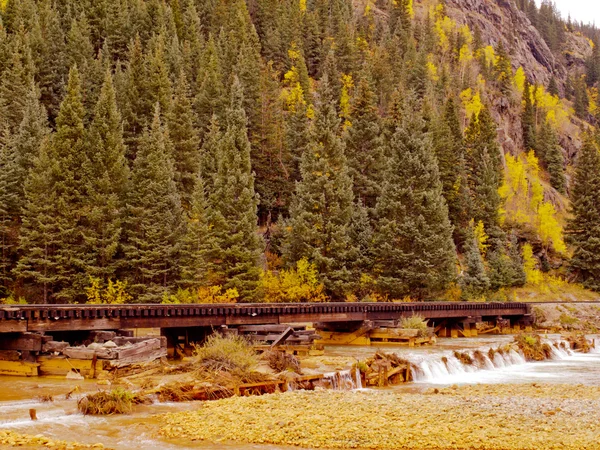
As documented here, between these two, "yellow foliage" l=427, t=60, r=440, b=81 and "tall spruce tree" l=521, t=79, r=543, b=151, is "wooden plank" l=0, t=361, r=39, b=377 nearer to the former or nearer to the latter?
"yellow foliage" l=427, t=60, r=440, b=81

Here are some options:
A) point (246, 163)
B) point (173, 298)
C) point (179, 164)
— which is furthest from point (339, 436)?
point (179, 164)

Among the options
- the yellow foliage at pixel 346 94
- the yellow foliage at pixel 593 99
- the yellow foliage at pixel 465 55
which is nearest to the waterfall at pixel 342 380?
the yellow foliage at pixel 346 94

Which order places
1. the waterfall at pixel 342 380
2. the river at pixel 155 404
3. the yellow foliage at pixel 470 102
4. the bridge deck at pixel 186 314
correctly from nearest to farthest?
the river at pixel 155 404 < the waterfall at pixel 342 380 < the bridge deck at pixel 186 314 < the yellow foliage at pixel 470 102

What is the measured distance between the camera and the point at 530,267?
297 feet

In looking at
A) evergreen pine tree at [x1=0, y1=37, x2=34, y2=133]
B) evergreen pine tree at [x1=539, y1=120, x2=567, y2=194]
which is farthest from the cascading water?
evergreen pine tree at [x1=539, y1=120, x2=567, y2=194]

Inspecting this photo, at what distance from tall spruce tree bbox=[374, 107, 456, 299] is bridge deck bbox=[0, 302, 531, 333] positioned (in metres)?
9.33

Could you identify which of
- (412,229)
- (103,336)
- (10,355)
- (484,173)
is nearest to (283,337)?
(103,336)

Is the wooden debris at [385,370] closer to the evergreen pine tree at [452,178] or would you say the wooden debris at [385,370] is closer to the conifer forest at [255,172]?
the conifer forest at [255,172]

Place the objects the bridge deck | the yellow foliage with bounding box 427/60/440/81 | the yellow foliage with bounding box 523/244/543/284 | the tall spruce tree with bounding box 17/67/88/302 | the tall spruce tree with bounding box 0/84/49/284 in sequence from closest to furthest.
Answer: the bridge deck < the tall spruce tree with bounding box 17/67/88/302 < the tall spruce tree with bounding box 0/84/49/284 < the yellow foliage with bounding box 523/244/543/284 < the yellow foliage with bounding box 427/60/440/81

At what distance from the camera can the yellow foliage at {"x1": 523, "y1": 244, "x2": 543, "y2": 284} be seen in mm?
88500

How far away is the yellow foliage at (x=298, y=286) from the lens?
5734 centimetres

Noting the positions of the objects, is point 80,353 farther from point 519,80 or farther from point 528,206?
point 519,80

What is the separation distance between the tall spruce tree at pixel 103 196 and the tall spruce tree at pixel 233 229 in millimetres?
7761

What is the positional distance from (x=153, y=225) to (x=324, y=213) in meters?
17.0
